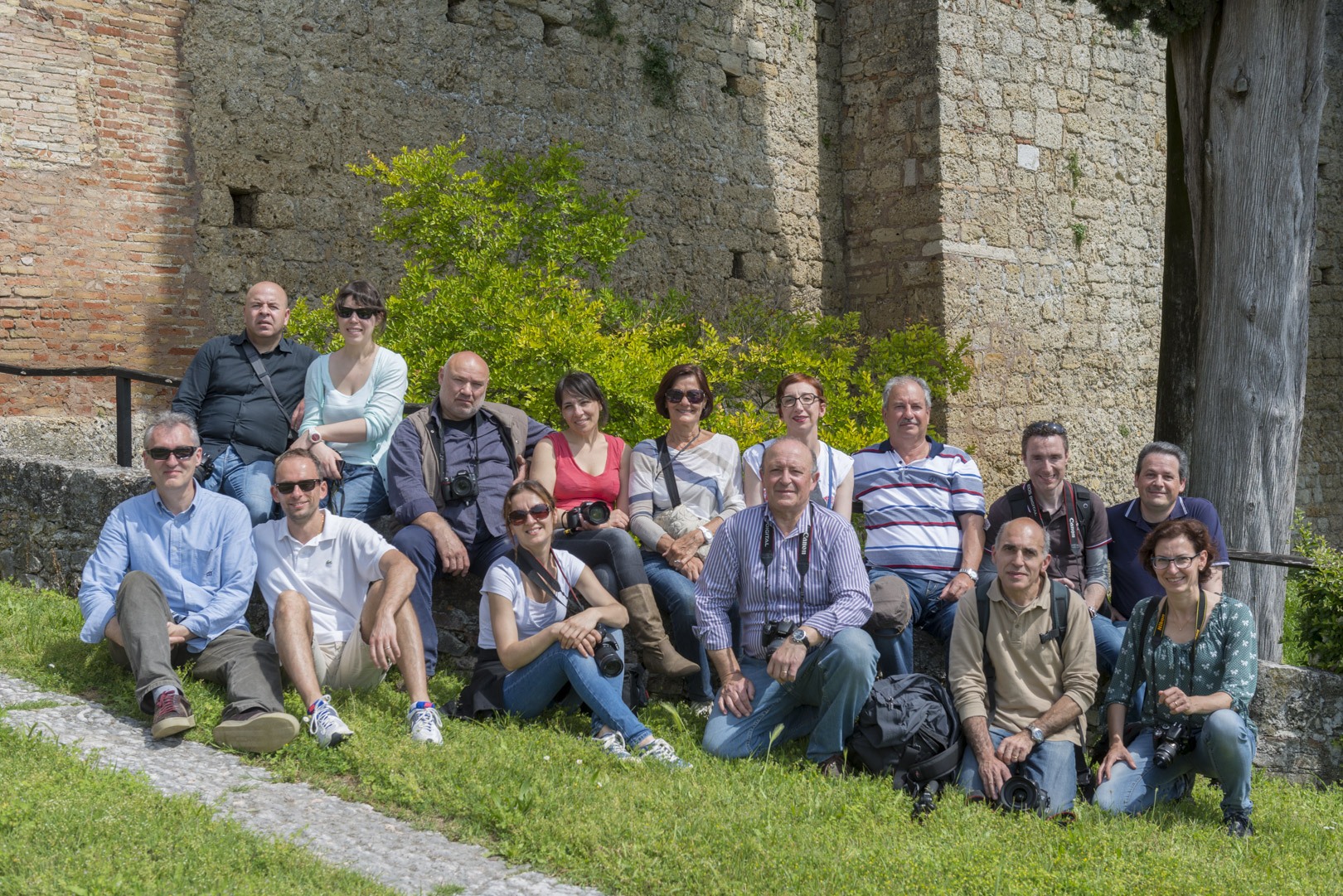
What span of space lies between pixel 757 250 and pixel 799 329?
1.55 metres

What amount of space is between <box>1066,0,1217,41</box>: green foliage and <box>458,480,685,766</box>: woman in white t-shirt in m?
4.78

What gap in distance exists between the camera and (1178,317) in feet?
28.2

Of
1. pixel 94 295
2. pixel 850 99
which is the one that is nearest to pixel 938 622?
pixel 94 295

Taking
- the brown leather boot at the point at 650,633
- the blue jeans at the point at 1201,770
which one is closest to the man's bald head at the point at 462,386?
the brown leather boot at the point at 650,633

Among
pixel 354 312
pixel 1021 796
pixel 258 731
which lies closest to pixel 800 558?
pixel 1021 796

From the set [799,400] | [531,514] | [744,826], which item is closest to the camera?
[744,826]

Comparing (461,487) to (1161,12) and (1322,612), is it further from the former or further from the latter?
(1161,12)

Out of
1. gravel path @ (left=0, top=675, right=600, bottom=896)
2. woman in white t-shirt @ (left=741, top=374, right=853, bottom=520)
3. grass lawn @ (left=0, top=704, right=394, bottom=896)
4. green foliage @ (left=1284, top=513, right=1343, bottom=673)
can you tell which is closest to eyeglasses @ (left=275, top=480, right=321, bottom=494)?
gravel path @ (left=0, top=675, right=600, bottom=896)

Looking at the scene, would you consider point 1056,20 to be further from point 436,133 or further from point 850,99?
point 436,133

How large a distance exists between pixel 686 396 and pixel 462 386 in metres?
0.99

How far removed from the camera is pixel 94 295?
7.86 m

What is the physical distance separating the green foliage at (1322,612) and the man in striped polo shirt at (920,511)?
159 centimetres

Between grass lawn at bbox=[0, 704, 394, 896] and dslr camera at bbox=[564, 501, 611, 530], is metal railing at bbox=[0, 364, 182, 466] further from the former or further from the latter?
grass lawn at bbox=[0, 704, 394, 896]

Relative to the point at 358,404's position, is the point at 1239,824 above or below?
below
